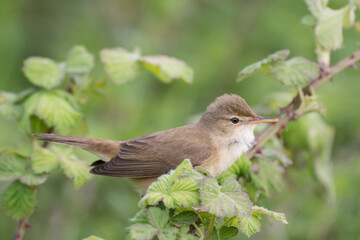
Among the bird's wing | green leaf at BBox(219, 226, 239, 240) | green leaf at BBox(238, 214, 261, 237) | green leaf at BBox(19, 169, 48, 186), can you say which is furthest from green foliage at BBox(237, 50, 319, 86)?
green leaf at BBox(19, 169, 48, 186)

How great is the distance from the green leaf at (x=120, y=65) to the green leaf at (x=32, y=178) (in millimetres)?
735

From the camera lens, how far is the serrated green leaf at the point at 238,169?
123 inches

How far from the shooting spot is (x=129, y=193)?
523cm

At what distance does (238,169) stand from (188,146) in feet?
2.36

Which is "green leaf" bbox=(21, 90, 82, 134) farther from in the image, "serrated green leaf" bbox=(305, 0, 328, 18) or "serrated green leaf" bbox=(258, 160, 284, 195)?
"serrated green leaf" bbox=(305, 0, 328, 18)

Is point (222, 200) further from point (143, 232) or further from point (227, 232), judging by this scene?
point (143, 232)

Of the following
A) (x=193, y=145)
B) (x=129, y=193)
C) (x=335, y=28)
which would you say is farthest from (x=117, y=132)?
(x=335, y=28)

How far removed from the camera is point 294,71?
122 inches

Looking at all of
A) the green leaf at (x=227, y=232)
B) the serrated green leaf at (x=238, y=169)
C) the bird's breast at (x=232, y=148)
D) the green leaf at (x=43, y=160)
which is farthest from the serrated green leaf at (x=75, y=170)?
the green leaf at (x=227, y=232)

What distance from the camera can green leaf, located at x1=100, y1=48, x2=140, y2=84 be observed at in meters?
3.46

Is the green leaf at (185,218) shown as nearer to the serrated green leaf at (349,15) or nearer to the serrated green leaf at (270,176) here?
the serrated green leaf at (270,176)

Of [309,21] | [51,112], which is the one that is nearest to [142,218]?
[51,112]

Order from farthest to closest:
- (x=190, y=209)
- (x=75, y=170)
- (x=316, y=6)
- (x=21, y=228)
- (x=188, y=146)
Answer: (x=188, y=146) → (x=316, y=6) → (x=75, y=170) → (x=21, y=228) → (x=190, y=209)

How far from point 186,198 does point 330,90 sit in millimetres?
4061
